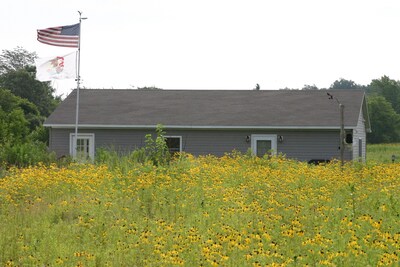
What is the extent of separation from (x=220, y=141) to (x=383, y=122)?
5738 cm

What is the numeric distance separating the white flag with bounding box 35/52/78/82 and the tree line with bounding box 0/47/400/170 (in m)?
2.72

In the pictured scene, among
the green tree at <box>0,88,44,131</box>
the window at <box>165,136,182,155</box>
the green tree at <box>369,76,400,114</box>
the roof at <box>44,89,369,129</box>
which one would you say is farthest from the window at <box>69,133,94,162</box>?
the green tree at <box>369,76,400,114</box>

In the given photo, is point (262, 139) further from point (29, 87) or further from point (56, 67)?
point (29, 87)

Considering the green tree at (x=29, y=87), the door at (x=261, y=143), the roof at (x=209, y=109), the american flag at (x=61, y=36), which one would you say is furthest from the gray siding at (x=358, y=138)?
the green tree at (x=29, y=87)

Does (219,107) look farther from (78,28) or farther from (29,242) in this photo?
(29,242)

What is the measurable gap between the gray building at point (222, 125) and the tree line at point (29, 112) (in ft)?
7.12

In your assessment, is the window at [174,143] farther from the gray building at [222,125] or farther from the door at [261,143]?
the door at [261,143]

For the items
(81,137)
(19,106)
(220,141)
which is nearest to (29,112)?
(19,106)

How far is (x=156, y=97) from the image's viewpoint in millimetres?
32094

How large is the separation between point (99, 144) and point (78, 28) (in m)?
4.87

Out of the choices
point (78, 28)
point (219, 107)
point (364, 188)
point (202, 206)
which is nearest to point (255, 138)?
point (219, 107)

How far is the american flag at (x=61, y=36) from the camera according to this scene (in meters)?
25.1

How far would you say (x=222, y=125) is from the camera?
27172 millimetres

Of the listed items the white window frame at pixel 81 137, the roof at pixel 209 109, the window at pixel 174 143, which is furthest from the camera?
the white window frame at pixel 81 137
